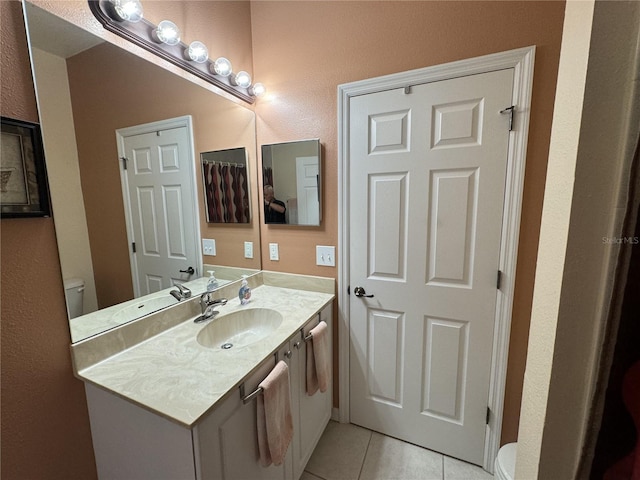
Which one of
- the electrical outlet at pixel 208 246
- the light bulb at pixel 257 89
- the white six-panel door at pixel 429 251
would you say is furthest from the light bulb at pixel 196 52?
the electrical outlet at pixel 208 246

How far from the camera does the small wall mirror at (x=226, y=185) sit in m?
1.56

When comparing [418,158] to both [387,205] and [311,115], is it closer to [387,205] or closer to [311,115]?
[387,205]

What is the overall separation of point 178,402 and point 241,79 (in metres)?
1.64

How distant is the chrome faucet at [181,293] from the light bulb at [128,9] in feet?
3.66

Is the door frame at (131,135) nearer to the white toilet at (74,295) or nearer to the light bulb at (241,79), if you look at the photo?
the white toilet at (74,295)

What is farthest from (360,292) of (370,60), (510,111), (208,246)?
(370,60)

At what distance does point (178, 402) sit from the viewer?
78 centimetres

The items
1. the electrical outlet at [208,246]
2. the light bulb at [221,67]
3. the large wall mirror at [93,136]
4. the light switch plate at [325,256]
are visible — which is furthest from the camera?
the light switch plate at [325,256]

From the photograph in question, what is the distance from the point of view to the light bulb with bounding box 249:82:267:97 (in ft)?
5.53

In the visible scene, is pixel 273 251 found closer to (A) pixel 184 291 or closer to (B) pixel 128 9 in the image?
(A) pixel 184 291

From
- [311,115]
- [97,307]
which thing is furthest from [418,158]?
[97,307]

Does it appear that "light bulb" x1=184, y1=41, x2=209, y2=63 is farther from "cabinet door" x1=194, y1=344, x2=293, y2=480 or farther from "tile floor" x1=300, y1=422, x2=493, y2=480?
"tile floor" x1=300, y1=422, x2=493, y2=480

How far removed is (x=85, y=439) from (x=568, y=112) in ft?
5.35

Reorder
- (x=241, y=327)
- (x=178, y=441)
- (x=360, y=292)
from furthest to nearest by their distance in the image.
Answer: (x=360, y=292) → (x=241, y=327) → (x=178, y=441)
